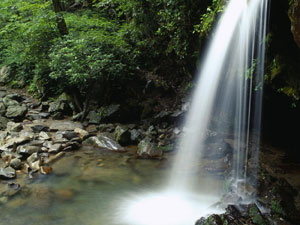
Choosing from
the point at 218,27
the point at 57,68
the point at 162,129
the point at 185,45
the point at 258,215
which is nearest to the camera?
the point at 258,215

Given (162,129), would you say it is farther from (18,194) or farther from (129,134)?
(18,194)

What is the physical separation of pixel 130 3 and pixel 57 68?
14.6ft

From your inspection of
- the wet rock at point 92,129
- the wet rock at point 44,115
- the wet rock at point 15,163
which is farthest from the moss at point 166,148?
the wet rock at point 44,115

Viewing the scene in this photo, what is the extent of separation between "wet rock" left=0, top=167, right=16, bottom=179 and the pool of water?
213 mm

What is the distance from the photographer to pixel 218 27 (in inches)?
235

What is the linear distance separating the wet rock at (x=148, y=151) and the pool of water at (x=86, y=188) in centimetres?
25

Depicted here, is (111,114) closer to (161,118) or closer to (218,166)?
(161,118)

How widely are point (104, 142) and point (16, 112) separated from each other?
4692mm

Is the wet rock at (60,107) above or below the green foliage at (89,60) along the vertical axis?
below

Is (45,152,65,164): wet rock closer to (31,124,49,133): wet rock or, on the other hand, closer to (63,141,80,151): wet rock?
(63,141,80,151): wet rock

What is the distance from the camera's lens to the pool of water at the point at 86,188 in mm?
4281

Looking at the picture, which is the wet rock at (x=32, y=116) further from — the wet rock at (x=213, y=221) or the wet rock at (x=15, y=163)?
the wet rock at (x=213, y=221)

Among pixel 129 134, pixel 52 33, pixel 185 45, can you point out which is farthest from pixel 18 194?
pixel 52 33

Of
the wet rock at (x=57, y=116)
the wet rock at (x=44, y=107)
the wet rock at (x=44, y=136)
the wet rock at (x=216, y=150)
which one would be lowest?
the wet rock at (x=216, y=150)
